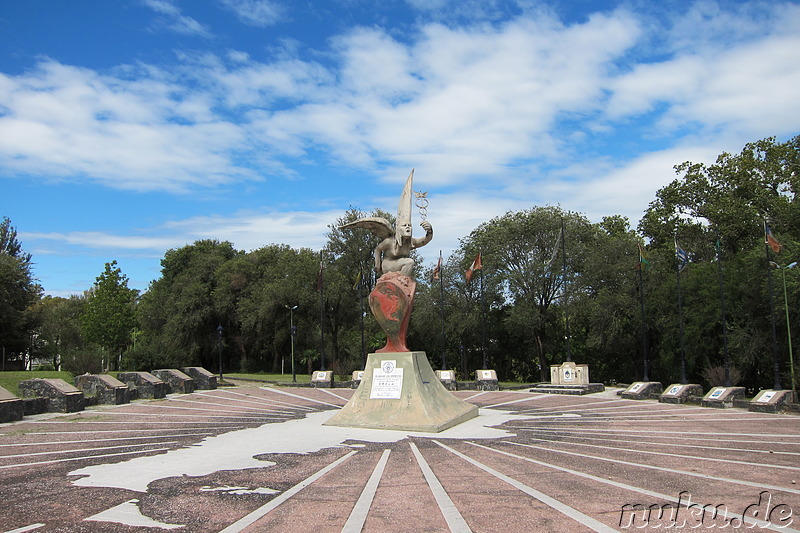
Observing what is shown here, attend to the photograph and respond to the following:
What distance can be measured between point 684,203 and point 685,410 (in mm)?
24466

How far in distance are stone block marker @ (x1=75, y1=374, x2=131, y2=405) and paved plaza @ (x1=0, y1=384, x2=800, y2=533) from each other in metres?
4.29

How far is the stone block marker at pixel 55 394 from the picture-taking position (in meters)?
18.2

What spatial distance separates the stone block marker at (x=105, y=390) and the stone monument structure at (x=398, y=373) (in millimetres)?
9992

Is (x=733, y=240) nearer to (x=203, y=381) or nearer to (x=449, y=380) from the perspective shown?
(x=449, y=380)

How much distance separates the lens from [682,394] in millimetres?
21719

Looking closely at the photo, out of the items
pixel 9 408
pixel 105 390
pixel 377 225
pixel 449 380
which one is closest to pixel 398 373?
pixel 377 225

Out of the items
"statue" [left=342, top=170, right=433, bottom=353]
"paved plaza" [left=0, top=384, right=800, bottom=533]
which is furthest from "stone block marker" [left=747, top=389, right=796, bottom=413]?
"statue" [left=342, top=170, right=433, bottom=353]

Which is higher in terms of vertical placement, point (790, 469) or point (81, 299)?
point (81, 299)

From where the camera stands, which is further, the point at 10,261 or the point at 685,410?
the point at 10,261

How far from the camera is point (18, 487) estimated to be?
26.4 ft

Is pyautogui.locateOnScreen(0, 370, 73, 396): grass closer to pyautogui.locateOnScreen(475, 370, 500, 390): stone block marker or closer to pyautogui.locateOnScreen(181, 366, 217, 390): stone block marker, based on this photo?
pyautogui.locateOnScreen(181, 366, 217, 390): stone block marker

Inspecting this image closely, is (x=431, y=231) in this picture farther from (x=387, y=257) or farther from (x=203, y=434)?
(x=203, y=434)

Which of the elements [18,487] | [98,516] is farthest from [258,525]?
[18,487]

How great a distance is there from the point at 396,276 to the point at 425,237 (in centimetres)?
166
